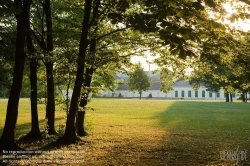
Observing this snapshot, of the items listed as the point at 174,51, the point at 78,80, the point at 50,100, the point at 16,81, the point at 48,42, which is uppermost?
the point at 48,42

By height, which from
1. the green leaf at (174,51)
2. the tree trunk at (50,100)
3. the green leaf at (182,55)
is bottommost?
the tree trunk at (50,100)

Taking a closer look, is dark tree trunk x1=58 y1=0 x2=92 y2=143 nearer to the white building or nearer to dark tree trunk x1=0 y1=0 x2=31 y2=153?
dark tree trunk x1=0 y1=0 x2=31 y2=153

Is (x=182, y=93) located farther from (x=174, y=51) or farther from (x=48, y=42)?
(x=174, y=51)

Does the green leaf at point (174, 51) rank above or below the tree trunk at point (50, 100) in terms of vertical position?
above

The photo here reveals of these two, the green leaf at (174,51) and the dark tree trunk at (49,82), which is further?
the dark tree trunk at (49,82)

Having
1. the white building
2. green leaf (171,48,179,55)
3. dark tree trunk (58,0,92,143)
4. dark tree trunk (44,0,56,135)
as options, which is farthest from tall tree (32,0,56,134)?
the white building

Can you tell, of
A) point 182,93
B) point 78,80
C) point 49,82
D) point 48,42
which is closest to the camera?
point 78,80

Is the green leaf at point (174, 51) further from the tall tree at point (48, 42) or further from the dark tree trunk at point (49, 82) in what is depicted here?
the dark tree trunk at point (49, 82)

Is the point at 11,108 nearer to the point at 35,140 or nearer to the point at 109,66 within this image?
the point at 35,140

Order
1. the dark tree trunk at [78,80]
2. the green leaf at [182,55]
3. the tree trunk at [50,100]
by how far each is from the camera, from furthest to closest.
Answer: the tree trunk at [50,100] → the dark tree trunk at [78,80] → the green leaf at [182,55]

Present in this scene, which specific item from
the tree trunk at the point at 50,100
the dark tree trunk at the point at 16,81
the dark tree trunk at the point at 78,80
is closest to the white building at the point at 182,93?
the tree trunk at the point at 50,100

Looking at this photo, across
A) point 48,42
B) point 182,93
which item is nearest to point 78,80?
point 48,42

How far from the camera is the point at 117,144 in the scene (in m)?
11.0

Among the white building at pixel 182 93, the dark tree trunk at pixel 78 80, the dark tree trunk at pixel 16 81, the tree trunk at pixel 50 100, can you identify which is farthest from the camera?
the white building at pixel 182 93
